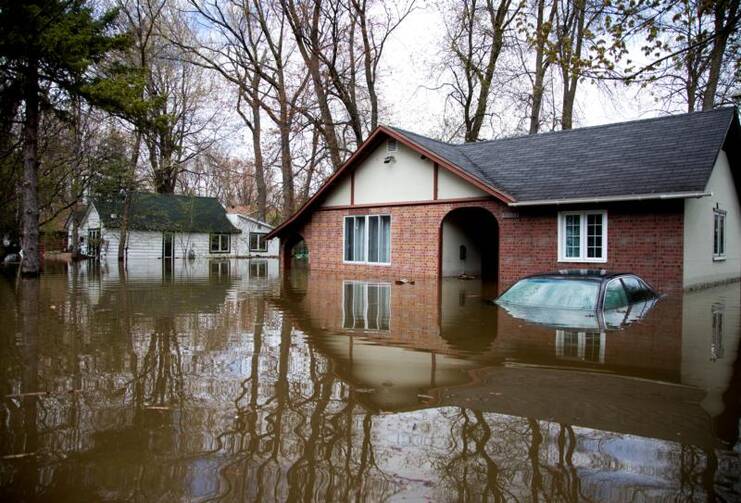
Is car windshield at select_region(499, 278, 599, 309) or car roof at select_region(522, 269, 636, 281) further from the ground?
car roof at select_region(522, 269, 636, 281)

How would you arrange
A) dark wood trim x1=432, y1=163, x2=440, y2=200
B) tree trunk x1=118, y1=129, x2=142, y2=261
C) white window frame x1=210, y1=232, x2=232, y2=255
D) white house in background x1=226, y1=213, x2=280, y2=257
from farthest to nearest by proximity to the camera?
white house in background x1=226, y1=213, x2=280, y2=257, white window frame x1=210, y1=232, x2=232, y2=255, tree trunk x1=118, y1=129, x2=142, y2=261, dark wood trim x1=432, y1=163, x2=440, y2=200

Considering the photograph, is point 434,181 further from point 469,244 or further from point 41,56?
point 41,56

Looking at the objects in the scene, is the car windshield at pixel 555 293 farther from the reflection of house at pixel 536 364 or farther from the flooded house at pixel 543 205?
the flooded house at pixel 543 205

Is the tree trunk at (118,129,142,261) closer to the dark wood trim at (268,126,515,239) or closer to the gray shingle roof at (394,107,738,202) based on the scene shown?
the dark wood trim at (268,126,515,239)

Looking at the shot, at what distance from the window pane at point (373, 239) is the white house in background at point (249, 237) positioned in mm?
23783

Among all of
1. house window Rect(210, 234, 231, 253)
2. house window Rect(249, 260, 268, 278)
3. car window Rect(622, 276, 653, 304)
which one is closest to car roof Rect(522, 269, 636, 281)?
car window Rect(622, 276, 653, 304)

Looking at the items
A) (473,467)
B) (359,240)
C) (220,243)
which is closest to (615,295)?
(473,467)

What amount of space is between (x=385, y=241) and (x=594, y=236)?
726cm

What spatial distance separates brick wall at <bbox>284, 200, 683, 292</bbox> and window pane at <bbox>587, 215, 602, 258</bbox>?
354mm

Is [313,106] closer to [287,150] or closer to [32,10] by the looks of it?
[287,150]

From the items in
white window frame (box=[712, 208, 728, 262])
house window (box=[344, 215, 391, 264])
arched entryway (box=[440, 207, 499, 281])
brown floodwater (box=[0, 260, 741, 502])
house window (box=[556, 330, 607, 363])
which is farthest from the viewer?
house window (box=[344, 215, 391, 264])

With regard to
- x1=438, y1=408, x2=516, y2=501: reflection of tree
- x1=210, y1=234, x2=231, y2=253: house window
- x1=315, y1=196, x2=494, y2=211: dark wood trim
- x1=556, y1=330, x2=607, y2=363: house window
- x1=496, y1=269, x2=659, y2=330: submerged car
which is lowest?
x1=438, y1=408, x2=516, y2=501: reflection of tree

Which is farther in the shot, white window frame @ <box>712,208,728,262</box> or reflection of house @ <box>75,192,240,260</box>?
reflection of house @ <box>75,192,240,260</box>

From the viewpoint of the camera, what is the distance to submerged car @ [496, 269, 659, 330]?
893cm
